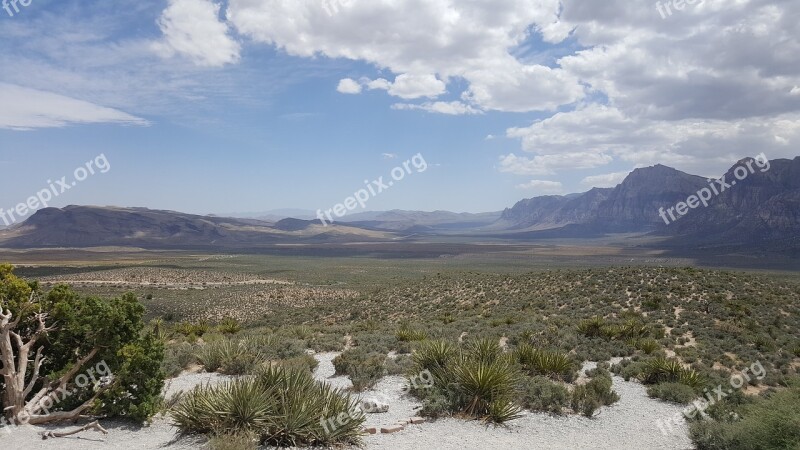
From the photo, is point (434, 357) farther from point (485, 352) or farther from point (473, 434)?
point (473, 434)

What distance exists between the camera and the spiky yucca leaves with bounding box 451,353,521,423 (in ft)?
31.2

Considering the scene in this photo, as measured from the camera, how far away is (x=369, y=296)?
136 ft

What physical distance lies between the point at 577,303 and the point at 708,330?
7.89 meters

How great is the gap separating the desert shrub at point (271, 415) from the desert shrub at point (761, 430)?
21.0ft

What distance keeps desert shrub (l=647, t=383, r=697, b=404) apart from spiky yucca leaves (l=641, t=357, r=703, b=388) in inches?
28.2

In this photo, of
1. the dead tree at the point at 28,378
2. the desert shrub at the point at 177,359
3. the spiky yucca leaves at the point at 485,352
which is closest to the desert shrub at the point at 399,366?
the spiky yucca leaves at the point at 485,352

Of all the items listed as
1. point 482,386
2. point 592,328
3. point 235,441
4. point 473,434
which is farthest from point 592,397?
point 592,328

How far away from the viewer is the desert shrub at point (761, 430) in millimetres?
7410

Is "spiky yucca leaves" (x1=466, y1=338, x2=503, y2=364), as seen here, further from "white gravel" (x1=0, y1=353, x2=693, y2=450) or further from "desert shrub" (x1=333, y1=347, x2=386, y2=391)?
"desert shrub" (x1=333, y1=347, x2=386, y2=391)

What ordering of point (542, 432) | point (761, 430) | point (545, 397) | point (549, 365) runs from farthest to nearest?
point (549, 365) < point (545, 397) < point (542, 432) < point (761, 430)

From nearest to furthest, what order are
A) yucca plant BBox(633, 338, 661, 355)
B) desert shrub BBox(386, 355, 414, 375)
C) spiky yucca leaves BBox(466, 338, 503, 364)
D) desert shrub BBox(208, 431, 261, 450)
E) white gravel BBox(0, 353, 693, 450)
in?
1. desert shrub BBox(208, 431, 261, 450)
2. white gravel BBox(0, 353, 693, 450)
3. spiky yucca leaves BBox(466, 338, 503, 364)
4. desert shrub BBox(386, 355, 414, 375)
5. yucca plant BBox(633, 338, 661, 355)

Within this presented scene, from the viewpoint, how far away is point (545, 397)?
10.3m

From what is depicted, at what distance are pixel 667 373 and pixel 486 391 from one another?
20.4 ft

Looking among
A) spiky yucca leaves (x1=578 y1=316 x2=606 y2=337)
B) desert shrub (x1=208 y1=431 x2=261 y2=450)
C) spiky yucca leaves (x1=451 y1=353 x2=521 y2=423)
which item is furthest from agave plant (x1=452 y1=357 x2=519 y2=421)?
spiky yucca leaves (x1=578 y1=316 x2=606 y2=337)
